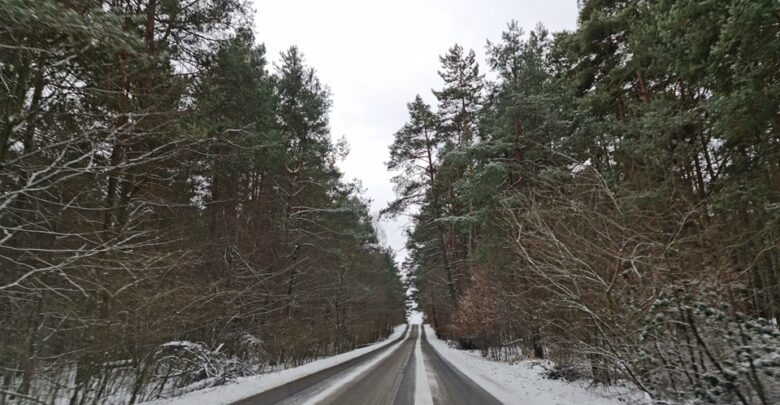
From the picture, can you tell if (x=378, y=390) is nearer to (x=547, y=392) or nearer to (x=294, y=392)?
(x=294, y=392)

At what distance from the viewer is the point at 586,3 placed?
1381cm

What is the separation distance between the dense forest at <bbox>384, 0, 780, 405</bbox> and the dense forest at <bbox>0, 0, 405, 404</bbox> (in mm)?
5749

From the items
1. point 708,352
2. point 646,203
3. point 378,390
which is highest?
point 646,203

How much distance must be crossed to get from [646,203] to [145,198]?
29.6 feet

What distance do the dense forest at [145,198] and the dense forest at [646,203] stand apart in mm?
5749

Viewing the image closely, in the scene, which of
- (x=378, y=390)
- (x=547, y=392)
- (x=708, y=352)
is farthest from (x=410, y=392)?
(x=708, y=352)

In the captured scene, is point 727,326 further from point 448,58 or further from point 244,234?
point 448,58

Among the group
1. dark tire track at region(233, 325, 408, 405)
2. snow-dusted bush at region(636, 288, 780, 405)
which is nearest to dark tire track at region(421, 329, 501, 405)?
dark tire track at region(233, 325, 408, 405)

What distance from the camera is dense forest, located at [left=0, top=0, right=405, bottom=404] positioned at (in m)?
4.26

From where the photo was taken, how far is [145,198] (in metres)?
7.40

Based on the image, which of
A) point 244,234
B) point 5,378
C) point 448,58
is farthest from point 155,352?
point 448,58

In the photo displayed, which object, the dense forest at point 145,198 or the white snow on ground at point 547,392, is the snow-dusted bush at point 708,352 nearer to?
the white snow on ground at point 547,392

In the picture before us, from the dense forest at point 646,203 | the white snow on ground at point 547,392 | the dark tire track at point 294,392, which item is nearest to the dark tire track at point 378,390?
the dark tire track at point 294,392

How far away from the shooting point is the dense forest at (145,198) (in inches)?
168
